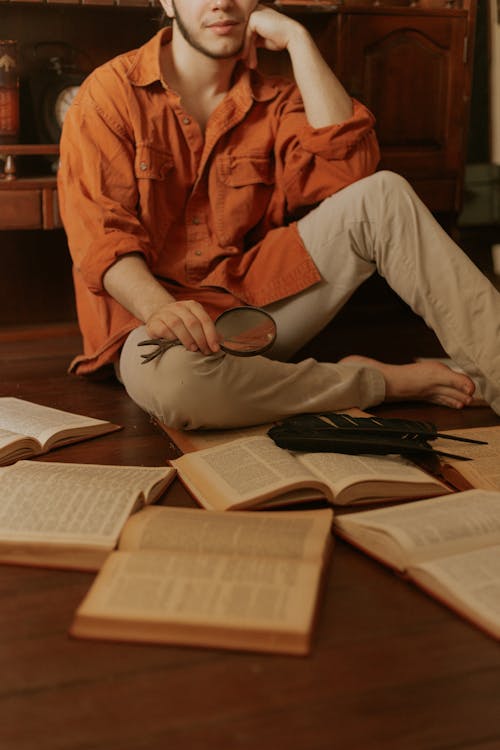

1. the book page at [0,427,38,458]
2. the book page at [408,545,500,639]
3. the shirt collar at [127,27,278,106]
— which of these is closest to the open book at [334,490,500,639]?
the book page at [408,545,500,639]

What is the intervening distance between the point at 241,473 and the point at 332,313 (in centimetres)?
72

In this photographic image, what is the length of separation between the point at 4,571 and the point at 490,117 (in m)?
2.37

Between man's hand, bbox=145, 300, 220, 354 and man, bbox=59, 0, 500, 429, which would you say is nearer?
man's hand, bbox=145, 300, 220, 354

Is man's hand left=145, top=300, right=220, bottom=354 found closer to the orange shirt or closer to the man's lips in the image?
the orange shirt

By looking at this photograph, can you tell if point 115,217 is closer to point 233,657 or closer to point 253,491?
point 253,491

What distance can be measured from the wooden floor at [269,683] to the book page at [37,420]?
49 cm

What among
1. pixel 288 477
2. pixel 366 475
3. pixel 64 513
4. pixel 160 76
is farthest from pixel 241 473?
pixel 160 76

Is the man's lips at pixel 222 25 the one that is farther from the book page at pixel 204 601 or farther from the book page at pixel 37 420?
the book page at pixel 204 601

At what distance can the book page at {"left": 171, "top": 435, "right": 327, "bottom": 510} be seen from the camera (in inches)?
50.9

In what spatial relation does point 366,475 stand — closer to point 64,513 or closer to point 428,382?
point 64,513

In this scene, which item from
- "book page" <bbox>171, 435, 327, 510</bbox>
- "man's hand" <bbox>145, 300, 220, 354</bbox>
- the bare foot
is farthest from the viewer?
the bare foot

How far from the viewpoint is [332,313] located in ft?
6.55

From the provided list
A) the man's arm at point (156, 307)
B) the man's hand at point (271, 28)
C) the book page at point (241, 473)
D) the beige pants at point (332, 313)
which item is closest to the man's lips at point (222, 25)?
the man's hand at point (271, 28)

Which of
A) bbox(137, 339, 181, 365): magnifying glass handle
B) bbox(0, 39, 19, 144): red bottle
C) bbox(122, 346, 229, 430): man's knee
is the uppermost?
bbox(0, 39, 19, 144): red bottle
